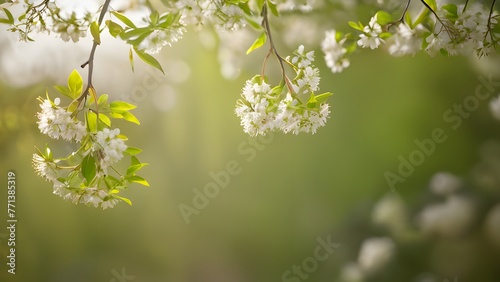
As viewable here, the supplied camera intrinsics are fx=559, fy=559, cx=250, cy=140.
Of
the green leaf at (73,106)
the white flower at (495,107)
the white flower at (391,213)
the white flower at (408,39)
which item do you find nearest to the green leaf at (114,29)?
the green leaf at (73,106)

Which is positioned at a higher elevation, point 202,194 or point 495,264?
point 202,194

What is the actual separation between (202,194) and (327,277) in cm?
56

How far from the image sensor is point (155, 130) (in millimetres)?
2084

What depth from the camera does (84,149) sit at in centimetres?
93

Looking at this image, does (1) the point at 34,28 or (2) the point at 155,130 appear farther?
(2) the point at 155,130

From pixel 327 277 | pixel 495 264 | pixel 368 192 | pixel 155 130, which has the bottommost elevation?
pixel 495 264

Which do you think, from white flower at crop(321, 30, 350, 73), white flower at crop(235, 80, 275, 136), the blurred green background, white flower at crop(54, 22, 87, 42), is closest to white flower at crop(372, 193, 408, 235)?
the blurred green background

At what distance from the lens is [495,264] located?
6.60 ft

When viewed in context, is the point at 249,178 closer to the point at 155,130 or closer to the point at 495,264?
the point at 155,130

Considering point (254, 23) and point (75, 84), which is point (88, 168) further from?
point (254, 23)

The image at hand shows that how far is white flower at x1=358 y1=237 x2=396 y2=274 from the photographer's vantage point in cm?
209

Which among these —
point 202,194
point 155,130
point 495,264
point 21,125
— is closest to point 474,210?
point 495,264

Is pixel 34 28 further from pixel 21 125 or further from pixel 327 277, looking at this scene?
pixel 327 277

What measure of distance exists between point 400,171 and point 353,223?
0.26 meters
